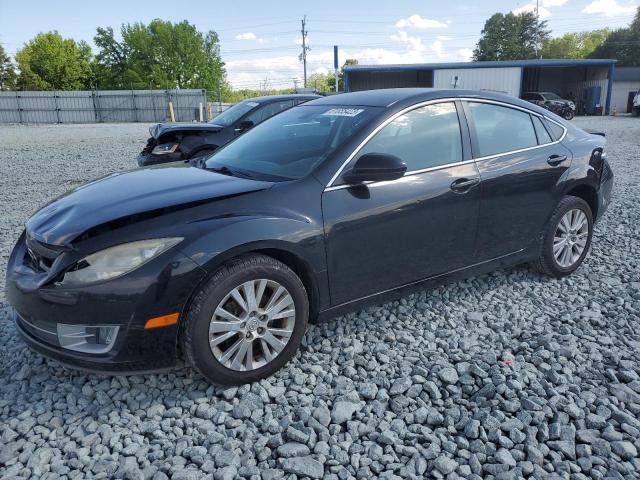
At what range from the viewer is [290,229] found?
9.49 feet

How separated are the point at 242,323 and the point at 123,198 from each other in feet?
3.33

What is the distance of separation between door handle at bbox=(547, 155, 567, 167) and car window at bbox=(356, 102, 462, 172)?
0.95 m

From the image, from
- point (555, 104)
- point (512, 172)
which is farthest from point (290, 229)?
point (555, 104)

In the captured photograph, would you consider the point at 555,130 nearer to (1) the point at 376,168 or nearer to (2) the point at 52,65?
(1) the point at 376,168

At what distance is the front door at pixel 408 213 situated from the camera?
3125 mm

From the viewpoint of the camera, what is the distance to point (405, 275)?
11.3ft

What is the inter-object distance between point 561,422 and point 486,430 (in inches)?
15.4

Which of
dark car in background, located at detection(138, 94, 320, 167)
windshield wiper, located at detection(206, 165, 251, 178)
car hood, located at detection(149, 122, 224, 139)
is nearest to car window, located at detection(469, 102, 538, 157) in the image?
windshield wiper, located at detection(206, 165, 251, 178)

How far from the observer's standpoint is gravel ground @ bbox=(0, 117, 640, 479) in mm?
2320

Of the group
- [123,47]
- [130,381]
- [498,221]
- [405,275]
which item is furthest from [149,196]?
[123,47]

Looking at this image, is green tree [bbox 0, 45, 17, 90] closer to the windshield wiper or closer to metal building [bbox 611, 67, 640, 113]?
metal building [bbox 611, 67, 640, 113]

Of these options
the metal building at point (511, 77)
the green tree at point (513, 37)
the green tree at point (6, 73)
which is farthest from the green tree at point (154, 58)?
the green tree at point (513, 37)

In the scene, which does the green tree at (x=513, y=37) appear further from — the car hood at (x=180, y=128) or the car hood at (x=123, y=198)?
the car hood at (x=123, y=198)

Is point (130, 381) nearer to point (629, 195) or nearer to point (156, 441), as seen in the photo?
point (156, 441)
